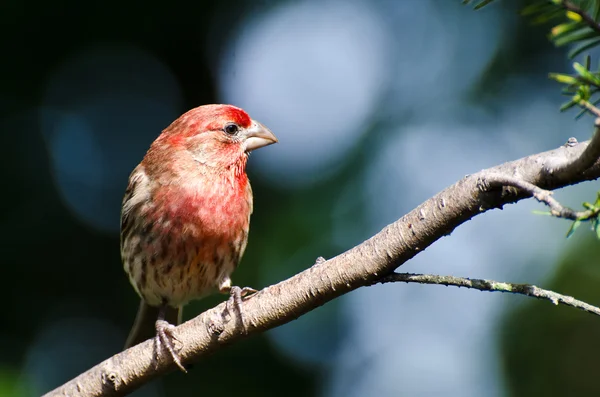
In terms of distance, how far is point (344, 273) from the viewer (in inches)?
115

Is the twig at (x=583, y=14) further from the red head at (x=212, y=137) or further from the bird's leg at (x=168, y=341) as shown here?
the red head at (x=212, y=137)

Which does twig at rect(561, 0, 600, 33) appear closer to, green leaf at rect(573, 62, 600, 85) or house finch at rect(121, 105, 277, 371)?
green leaf at rect(573, 62, 600, 85)

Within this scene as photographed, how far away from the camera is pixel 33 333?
5.55 metres

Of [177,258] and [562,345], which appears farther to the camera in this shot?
[562,345]

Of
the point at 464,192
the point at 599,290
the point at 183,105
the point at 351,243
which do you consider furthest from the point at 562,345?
the point at 183,105

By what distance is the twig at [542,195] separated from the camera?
186 cm

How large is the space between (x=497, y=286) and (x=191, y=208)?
7.87 feet

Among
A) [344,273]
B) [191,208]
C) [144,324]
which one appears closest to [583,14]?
[344,273]

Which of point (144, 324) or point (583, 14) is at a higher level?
point (583, 14)

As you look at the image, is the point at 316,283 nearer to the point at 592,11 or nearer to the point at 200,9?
the point at 592,11

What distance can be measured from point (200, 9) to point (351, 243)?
2.30 meters

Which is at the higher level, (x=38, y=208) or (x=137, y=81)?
(x=137, y=81)

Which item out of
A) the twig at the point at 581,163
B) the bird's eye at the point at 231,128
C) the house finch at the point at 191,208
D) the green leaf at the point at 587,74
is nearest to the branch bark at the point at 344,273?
the twig at the point at 581,163

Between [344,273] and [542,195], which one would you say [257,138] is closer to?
[344,273]
